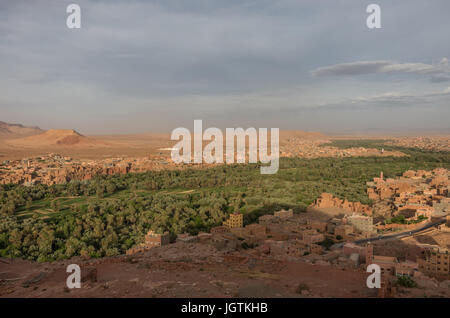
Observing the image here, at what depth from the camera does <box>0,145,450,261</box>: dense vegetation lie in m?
16.4

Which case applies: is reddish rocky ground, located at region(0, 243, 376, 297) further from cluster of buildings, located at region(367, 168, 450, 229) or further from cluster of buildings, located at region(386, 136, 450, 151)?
cluster of buildings, located at region(386, 136, 450, 151)

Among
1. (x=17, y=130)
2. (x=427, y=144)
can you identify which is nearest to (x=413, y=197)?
(x=427, y=144)

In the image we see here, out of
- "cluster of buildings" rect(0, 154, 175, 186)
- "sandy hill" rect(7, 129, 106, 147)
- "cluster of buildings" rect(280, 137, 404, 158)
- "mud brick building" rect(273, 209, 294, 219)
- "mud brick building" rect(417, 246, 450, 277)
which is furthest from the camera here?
"sandy hill" rect(7, 129, 106, 147)

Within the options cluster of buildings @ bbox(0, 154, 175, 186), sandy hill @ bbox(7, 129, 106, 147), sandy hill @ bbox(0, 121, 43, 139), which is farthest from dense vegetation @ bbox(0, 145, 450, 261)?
sandy hill @ bbox(0, 121, 43, 139)

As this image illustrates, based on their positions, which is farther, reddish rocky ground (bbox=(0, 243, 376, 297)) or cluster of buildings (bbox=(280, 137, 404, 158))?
cluster of buildings (bbox=(280, 137, 404, 158))

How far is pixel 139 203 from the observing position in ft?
80.9

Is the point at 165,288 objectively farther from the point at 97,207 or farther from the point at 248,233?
the point at 97,207

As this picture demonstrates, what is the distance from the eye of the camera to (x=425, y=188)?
31.9 m

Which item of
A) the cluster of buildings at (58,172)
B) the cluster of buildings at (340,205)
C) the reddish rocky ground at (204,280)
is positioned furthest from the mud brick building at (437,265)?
the cluster of buildings at (58,172)

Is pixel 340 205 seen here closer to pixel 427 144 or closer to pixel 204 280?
pixel 204 280

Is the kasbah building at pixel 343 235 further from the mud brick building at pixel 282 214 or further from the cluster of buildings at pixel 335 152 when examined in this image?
the cluster of buildings at pixel 335 152

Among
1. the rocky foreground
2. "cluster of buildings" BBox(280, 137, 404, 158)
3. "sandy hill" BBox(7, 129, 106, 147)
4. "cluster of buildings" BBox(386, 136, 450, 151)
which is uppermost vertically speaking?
"sandy hill" BBox(7, 129, 106, 147)
